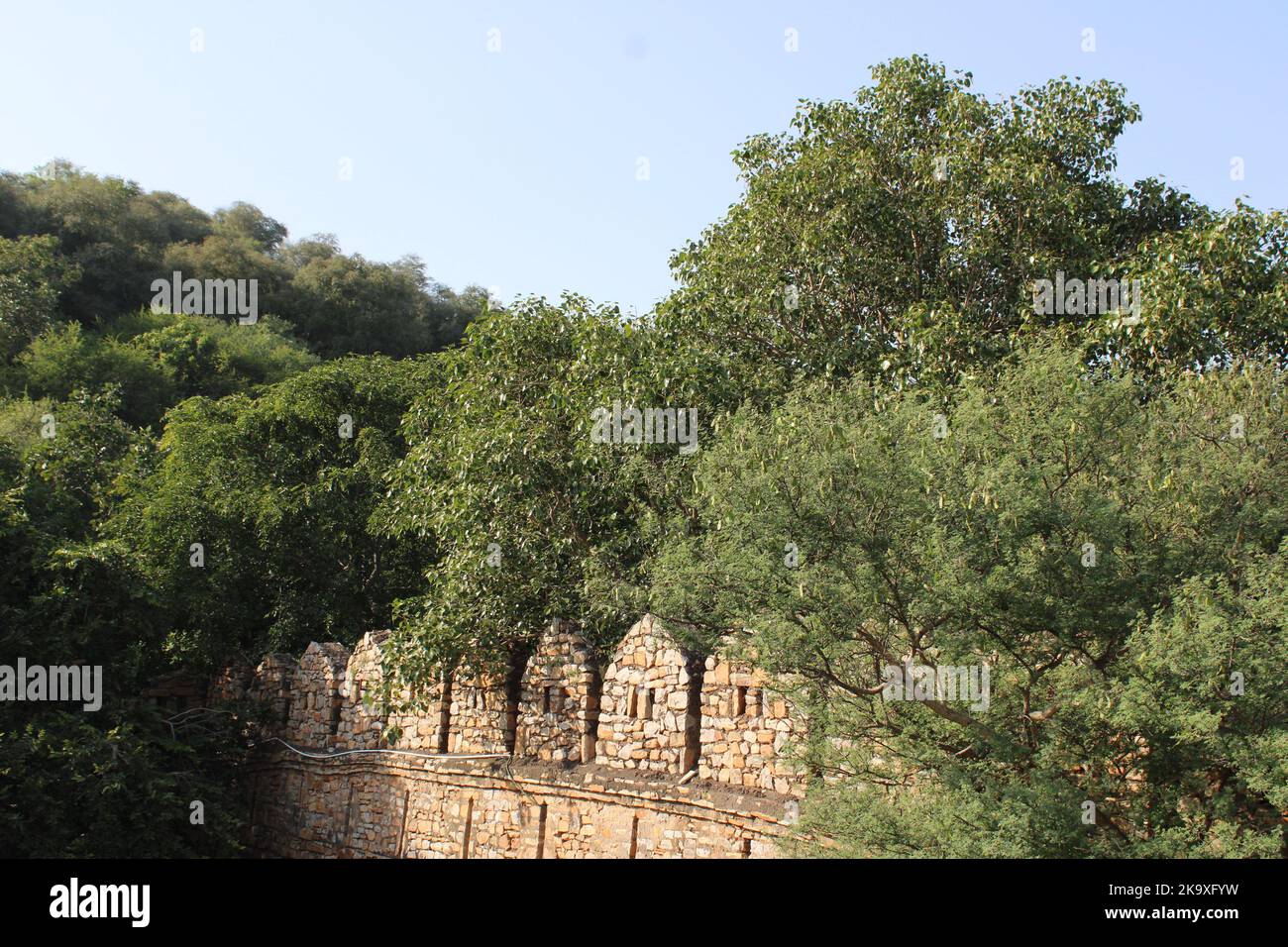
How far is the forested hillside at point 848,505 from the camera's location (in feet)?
23.2

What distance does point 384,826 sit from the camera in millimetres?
12328

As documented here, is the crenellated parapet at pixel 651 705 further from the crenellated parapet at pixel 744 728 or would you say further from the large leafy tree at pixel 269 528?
the large leafy tree at pixel 269 528

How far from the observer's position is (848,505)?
7750 millimetres

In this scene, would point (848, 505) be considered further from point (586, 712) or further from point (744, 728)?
point (586, 712)

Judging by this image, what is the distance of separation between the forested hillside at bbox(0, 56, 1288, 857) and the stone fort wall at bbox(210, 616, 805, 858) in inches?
21.9

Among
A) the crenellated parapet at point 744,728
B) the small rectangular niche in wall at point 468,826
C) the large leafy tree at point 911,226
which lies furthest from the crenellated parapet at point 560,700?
the large leafy tree at point 911,226

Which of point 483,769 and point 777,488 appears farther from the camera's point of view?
point 483,769

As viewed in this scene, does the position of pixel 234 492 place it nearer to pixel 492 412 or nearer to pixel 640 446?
pixel 492 412

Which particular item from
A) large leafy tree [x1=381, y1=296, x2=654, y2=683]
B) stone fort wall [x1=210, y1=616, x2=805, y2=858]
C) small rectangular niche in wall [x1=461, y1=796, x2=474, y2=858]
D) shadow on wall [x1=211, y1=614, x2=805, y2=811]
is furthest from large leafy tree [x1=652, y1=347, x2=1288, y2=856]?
small rectangular niche in wall [x1=461, y1=796, x2=474, y2=858]

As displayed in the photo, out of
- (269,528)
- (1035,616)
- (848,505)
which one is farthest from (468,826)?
(1035,616)

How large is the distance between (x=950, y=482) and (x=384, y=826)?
25.4 ft

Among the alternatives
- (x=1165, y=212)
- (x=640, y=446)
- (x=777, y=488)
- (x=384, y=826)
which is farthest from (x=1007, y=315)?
(x=384, y=826)

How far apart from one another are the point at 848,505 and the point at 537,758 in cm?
459

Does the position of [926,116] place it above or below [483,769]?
above
